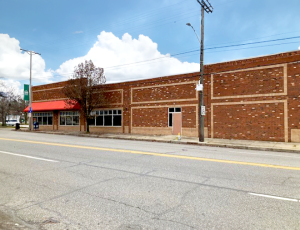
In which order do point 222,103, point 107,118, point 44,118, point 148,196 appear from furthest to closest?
point 44,118, point 107,118, point 222,103, point 148,196

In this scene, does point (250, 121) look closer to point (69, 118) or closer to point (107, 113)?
point (107, 113)

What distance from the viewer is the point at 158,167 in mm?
7578

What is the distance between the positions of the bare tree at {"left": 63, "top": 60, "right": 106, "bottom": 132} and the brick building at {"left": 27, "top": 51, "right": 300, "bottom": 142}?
217cm

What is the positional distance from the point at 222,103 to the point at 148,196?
49.9 feet

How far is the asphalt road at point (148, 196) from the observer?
3.74 m

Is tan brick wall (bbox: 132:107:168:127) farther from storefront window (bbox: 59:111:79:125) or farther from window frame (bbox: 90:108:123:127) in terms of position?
storefront window (bbox: 59:111:79:125)

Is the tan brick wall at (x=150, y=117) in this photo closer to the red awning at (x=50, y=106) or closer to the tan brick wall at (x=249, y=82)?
the tan brick wall at (x=249, y=82)

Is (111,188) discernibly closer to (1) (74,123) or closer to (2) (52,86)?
(1) (74,123)

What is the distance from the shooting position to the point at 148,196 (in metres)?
4.86

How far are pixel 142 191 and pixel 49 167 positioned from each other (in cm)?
394

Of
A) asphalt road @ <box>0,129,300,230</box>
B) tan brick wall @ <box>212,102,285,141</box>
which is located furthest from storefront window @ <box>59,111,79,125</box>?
asphalt road @ <box>0,129,300,230</box>

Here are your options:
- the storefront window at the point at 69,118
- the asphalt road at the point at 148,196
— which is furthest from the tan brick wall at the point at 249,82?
the storefront window at the point at 69,118

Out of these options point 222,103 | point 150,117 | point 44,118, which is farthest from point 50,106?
point 222,103

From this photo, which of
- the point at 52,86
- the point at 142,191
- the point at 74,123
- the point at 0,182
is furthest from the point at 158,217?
the point at 52,86
